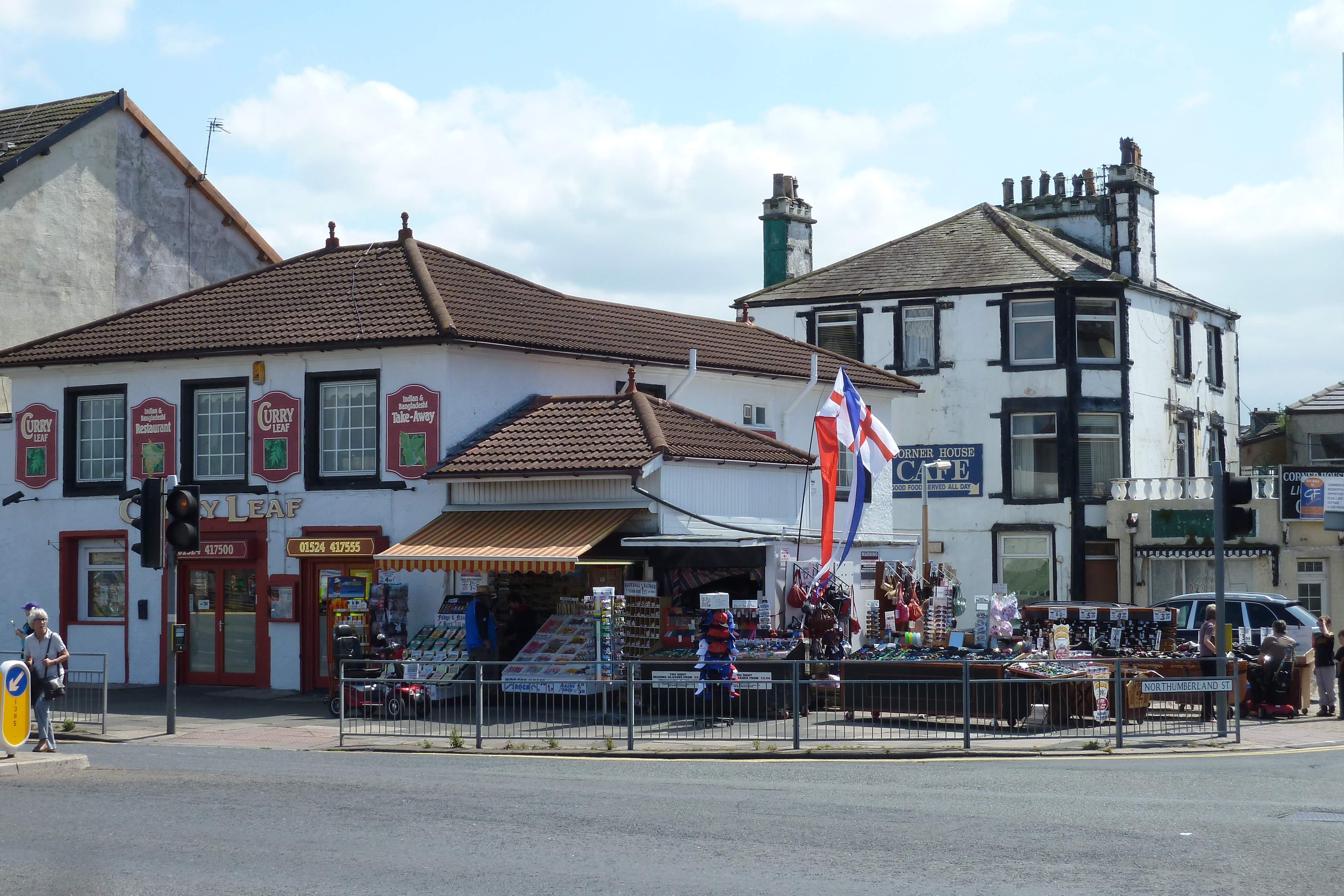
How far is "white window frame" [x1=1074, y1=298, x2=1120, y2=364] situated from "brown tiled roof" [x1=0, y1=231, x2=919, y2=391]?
12.2 metres

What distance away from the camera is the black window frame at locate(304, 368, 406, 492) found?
82.7 feet

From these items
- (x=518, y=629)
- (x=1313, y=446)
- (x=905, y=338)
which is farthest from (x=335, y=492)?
(x=1313, y=446)

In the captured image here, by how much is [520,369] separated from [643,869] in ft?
55.9

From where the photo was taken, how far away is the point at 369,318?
2550cm

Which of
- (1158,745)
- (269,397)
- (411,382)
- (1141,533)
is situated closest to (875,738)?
(1158,745)

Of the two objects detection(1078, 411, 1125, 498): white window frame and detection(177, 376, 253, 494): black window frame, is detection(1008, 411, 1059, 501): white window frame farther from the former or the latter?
detection(177, 376, 253, 494): black window frame

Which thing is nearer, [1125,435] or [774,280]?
[1125,435]

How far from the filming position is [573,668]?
69.8ft

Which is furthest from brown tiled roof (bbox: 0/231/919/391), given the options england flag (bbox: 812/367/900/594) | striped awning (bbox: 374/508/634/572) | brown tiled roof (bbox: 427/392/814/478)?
england flag (bbox: 812/367/900/594)

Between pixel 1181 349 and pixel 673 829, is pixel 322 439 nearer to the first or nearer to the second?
pixel 673 829

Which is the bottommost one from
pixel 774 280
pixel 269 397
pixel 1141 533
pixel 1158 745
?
pixel 1158 745

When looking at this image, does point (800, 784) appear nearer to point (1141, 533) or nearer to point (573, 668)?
point (573, 668)

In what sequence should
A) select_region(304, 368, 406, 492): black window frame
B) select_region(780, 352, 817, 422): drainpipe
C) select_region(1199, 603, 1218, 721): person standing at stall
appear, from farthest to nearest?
1. select_region(780, 352, 817, 422): drainpipe
2. select_region(304, 368, 406, 492): black window frame
3. select_region(1199, 603, 1218, 721): person standing at stall

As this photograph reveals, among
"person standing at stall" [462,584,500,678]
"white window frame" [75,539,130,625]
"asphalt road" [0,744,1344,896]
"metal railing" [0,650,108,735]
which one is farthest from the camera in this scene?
"white window frame" [75,539,130,625]
